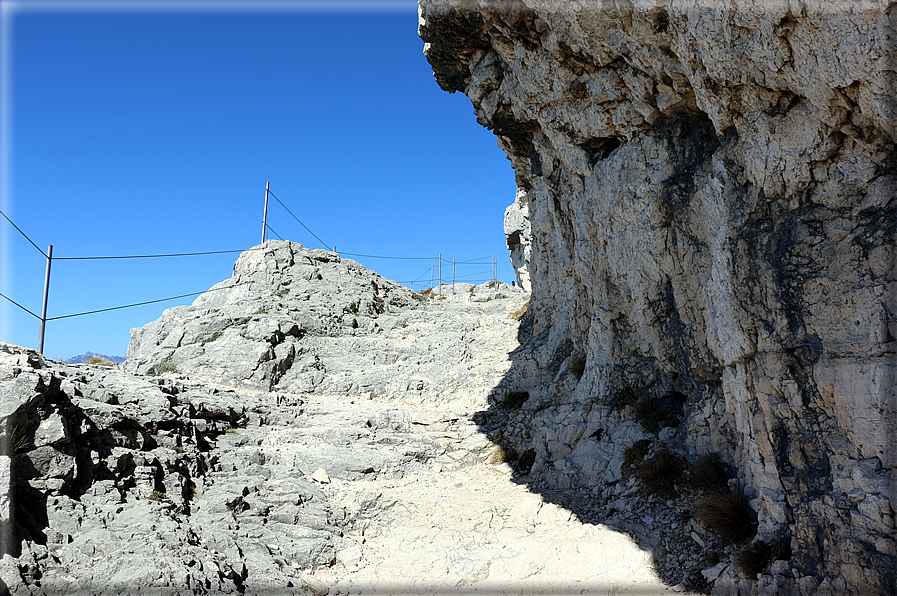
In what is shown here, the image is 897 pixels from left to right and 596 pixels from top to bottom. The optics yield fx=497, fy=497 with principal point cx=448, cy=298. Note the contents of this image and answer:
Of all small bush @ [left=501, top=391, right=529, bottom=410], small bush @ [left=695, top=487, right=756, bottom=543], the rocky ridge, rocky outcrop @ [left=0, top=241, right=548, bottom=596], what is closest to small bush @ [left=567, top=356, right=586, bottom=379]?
small bush @ [left=501, top=391, right=529, bottom=410]

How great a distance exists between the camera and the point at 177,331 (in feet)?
69.1

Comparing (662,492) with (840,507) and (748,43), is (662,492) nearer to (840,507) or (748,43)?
(840,507)

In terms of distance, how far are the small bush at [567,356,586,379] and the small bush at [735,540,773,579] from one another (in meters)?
7.24

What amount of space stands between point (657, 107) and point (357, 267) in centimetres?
2239

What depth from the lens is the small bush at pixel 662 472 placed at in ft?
30.4

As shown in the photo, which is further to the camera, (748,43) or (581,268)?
(581,268)

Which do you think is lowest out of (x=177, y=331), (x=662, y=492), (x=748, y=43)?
(x=662, y=492)

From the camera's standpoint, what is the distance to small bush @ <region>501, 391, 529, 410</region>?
52.1ft

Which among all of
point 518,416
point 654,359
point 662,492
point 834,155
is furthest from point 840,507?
point 518,416

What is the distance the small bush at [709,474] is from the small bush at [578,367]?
518 centimetres

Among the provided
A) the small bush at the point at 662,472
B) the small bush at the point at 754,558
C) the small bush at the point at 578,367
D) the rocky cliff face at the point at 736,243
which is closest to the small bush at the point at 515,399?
the small bush at the point at 578,367

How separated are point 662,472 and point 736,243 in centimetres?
460

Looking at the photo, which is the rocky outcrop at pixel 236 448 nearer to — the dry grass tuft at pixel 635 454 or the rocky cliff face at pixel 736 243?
the dry grass tuft at pixel 635 454

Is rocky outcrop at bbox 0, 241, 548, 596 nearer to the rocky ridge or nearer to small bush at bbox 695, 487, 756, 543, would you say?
the rocky ridge
